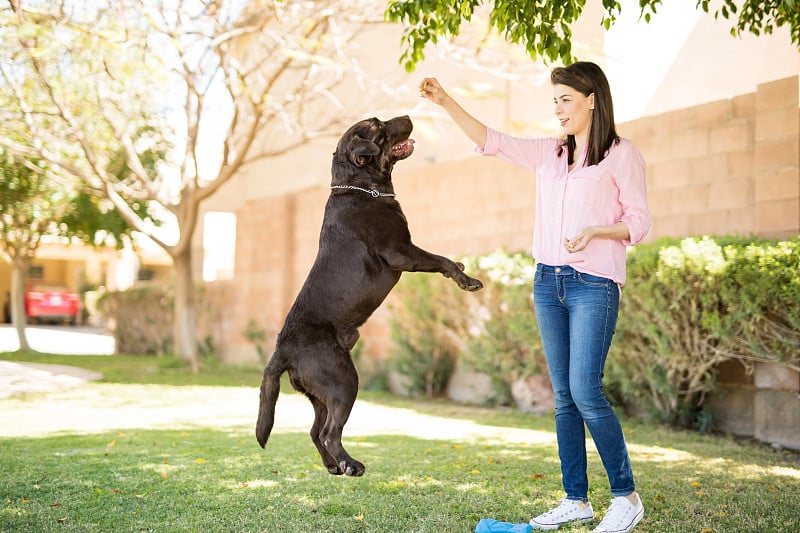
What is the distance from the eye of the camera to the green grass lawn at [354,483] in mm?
4070

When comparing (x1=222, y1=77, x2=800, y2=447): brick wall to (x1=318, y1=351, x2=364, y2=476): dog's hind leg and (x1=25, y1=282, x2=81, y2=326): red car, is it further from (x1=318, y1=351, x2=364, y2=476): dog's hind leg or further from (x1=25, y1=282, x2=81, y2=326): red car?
(x1=25, y1=282, x2=81, y2=326): red car

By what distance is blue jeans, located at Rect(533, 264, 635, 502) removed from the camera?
12.0 ft

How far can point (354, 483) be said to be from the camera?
A: 16.4 feet

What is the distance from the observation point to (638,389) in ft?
26.0

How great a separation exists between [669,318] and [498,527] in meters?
4.03

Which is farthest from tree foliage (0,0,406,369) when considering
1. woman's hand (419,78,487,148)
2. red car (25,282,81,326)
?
red car (25,282,81,326)

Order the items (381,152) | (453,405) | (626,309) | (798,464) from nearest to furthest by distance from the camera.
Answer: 1. (381,152)
2. (798,464)
3. (626,309)
4. (453,405)

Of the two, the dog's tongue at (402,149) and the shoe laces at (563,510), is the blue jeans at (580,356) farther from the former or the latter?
the dog's tongue at (402,149)

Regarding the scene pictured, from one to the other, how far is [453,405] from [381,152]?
23.0 feet

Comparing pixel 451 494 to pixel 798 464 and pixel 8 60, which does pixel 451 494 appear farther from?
pixel 8 60

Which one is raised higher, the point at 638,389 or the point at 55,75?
the point at 55,75

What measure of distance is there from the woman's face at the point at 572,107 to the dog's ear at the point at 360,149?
87cm

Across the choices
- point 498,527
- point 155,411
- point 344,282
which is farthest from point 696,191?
point 155,411

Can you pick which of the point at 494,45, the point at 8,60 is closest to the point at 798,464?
the point at 494,45
